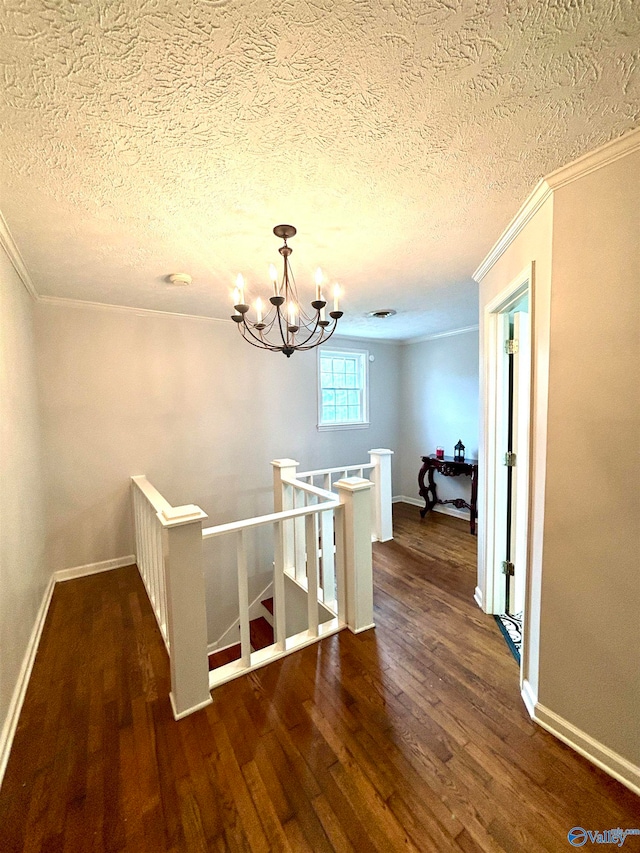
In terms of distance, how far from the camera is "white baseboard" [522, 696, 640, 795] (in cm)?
120

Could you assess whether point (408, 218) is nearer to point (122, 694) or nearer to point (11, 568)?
point (11, 568)

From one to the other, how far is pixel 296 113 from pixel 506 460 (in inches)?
82.1

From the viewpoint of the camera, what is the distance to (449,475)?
13.4 feet

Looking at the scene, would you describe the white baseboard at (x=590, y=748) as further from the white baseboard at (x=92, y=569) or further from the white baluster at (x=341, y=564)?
the white baseboard at (x=92, y=569)

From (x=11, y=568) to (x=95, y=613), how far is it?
3.14 feet

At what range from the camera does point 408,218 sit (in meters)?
1.67

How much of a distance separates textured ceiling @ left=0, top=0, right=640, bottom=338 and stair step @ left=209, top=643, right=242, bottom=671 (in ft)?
9.09

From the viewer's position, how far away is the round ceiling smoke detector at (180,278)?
2.32 m

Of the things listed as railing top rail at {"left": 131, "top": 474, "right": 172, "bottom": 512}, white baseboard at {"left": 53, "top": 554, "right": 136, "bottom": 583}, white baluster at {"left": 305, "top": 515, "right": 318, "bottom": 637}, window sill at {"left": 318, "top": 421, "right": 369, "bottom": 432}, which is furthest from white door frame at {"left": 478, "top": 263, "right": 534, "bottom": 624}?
white baseboard at {"left": 53, "top": 554, "right": 136, "bottom": 583}

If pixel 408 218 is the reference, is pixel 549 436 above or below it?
below

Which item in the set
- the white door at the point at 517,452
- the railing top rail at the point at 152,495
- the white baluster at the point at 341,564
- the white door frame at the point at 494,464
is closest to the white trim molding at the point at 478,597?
the white door frame at the point at 494,464

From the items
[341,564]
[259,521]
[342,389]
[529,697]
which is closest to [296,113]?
[259,521]

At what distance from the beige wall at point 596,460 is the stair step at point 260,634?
7.90ft

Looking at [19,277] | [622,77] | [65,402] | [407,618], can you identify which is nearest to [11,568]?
[65,402]
